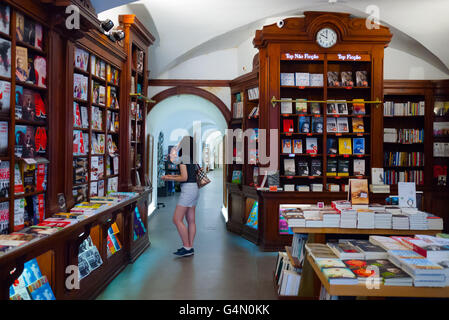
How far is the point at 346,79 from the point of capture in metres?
5.93

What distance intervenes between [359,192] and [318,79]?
2.85 metres

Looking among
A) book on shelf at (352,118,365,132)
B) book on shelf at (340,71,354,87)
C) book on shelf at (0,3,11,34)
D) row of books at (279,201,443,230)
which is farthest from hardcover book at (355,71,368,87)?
book on shelf at (0,3,11,34)

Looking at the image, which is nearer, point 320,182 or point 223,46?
point 320,182

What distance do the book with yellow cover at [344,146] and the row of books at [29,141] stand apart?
14.8ft

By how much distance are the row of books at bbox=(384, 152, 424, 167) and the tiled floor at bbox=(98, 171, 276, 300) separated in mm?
3329

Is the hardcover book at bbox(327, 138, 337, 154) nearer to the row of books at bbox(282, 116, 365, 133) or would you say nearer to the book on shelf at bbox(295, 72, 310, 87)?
the row of books at bbox(282, 116, 365, 133)

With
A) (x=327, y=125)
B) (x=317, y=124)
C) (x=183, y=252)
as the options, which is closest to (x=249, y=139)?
(x=317, y=124)

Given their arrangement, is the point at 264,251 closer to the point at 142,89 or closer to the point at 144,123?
the point at 144,123

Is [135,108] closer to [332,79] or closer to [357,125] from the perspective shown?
[332,79]

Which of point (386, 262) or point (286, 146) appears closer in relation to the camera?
point (386, 262)

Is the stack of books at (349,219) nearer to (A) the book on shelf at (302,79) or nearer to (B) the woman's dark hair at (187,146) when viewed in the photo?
(B) the woman's dark hair at (187,146)

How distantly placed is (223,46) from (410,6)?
365 cm
